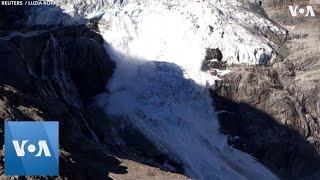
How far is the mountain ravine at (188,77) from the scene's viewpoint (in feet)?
373

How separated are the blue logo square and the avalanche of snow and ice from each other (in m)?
53.2

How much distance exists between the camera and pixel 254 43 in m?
136

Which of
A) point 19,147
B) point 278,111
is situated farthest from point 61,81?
point 19,147

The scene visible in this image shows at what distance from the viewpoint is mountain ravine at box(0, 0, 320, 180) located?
373ft

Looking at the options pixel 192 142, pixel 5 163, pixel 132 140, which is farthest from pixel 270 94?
pixel 5 163

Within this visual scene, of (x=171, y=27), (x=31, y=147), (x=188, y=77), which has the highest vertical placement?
(x=31, y=147)

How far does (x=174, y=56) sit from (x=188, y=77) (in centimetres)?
540

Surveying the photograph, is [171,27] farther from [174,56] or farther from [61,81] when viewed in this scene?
[61,81]

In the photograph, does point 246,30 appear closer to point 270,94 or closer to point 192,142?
point 270,94

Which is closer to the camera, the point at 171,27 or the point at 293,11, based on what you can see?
the point at 171,27
